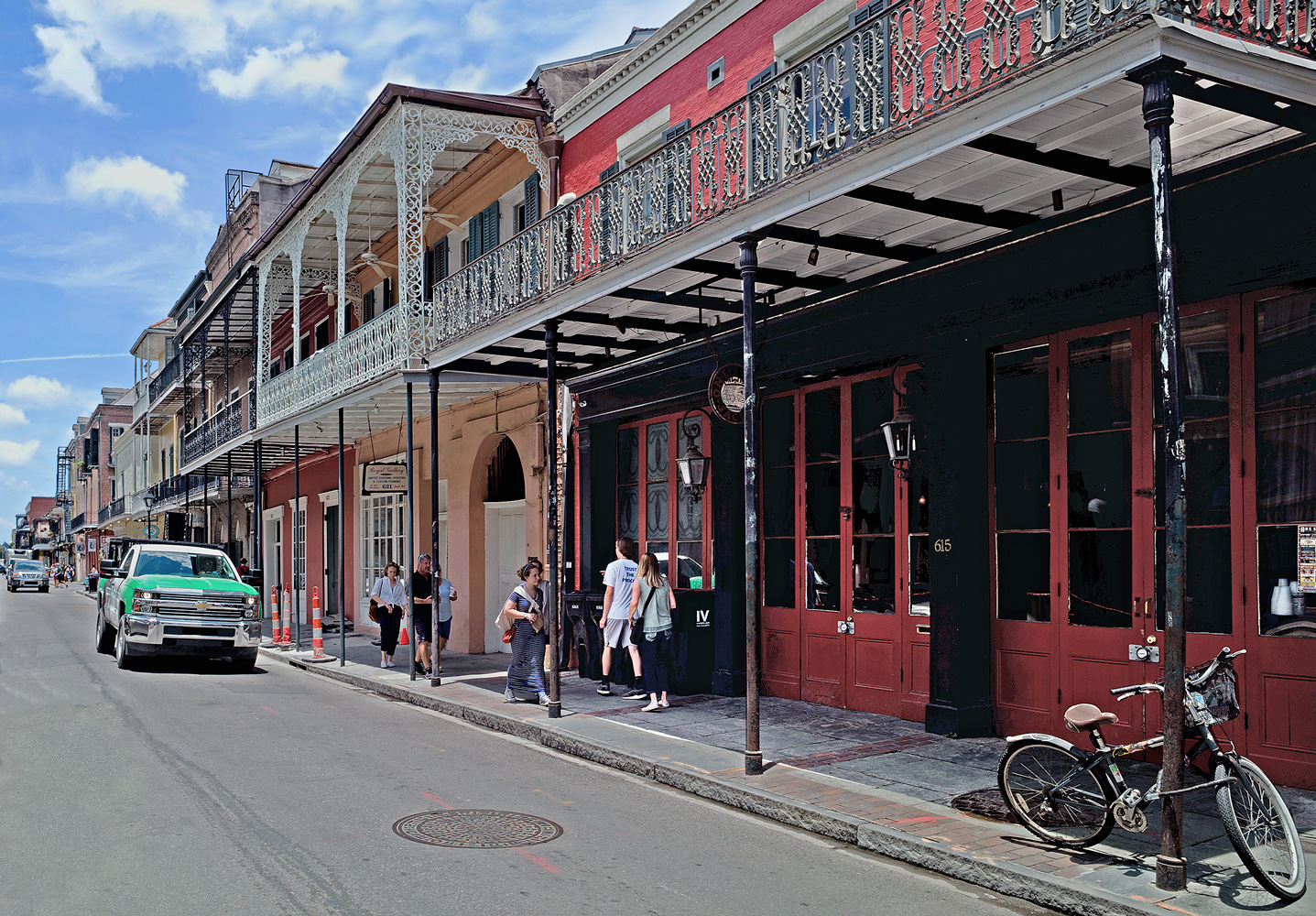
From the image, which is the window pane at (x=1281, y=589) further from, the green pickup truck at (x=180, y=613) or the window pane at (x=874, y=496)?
the green pickup truck at (x=180, y=613)

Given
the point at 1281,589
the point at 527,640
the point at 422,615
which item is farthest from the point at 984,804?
the point at 422,615

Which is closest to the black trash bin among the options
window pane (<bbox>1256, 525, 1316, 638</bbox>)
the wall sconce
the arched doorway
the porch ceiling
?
the porch ceiling

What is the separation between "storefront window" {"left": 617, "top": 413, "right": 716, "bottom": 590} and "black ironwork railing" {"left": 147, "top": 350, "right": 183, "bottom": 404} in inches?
1071

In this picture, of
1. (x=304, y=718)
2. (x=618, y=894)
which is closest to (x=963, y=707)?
(x=618, y=894)

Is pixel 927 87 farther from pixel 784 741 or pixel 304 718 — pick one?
pixel 304 718

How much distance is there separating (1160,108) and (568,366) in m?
10.3

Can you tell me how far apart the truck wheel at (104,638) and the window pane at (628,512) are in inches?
375

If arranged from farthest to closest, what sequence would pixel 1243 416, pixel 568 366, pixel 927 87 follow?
pixel 568 366 → pixel 927 87 → pixel 1243 416

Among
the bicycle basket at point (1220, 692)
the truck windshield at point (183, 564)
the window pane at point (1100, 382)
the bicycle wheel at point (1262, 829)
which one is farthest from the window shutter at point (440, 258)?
the bicycle wheel at point (1262, 829)

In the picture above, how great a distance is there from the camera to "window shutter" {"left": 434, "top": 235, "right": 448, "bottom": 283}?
63.8ft

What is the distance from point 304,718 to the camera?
11.4 m

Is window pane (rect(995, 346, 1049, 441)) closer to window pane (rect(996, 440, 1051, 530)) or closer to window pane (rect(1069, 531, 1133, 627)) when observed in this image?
window pane (rect(996, 440, 1051, 530))

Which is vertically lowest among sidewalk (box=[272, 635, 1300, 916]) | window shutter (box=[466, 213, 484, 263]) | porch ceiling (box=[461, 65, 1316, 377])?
sidewalk (box=[272, 635, 1300, 916])

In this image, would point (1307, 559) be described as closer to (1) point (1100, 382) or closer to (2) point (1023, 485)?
(1) point (1100, 382)
